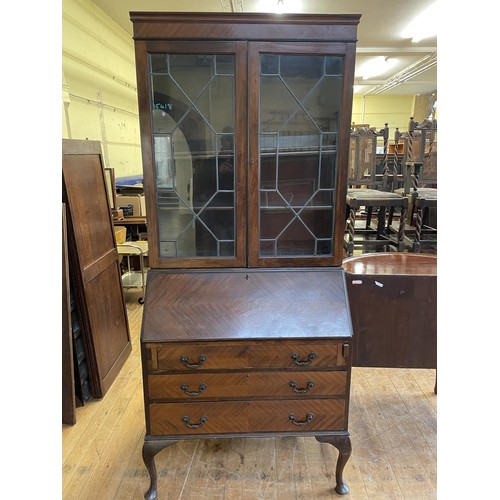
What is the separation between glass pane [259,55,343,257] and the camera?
1302 mm

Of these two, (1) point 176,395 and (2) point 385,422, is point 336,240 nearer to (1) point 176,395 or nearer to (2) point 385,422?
(1) point 176,395

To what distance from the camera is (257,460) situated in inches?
63.8

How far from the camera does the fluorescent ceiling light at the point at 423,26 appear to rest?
3.93 meters

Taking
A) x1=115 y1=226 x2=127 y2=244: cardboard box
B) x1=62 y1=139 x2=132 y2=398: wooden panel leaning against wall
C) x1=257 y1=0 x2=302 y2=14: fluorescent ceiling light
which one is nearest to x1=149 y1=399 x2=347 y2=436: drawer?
x1=62 y1=139 x2=132 y2=398: wooden panel leaning against wall

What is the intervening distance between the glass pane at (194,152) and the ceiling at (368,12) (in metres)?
2.52

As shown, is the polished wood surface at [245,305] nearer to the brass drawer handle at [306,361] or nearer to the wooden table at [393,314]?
the brass drawer handle at [306,361]

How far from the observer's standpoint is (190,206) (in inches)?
55.2

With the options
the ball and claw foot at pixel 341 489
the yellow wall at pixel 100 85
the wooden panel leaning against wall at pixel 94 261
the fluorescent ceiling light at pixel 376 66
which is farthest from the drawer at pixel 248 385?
the fluorescent ceiling light at pixel 376 66

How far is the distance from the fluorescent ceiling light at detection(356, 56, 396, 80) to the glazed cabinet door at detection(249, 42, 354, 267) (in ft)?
18.1

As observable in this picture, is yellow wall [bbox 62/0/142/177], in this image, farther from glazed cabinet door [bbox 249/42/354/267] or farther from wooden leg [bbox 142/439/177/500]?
wooden leg [bbox 142/439/177/500]

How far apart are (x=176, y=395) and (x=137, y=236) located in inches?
101

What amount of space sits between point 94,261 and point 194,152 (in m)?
1.03

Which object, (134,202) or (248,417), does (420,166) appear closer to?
(134,202)
